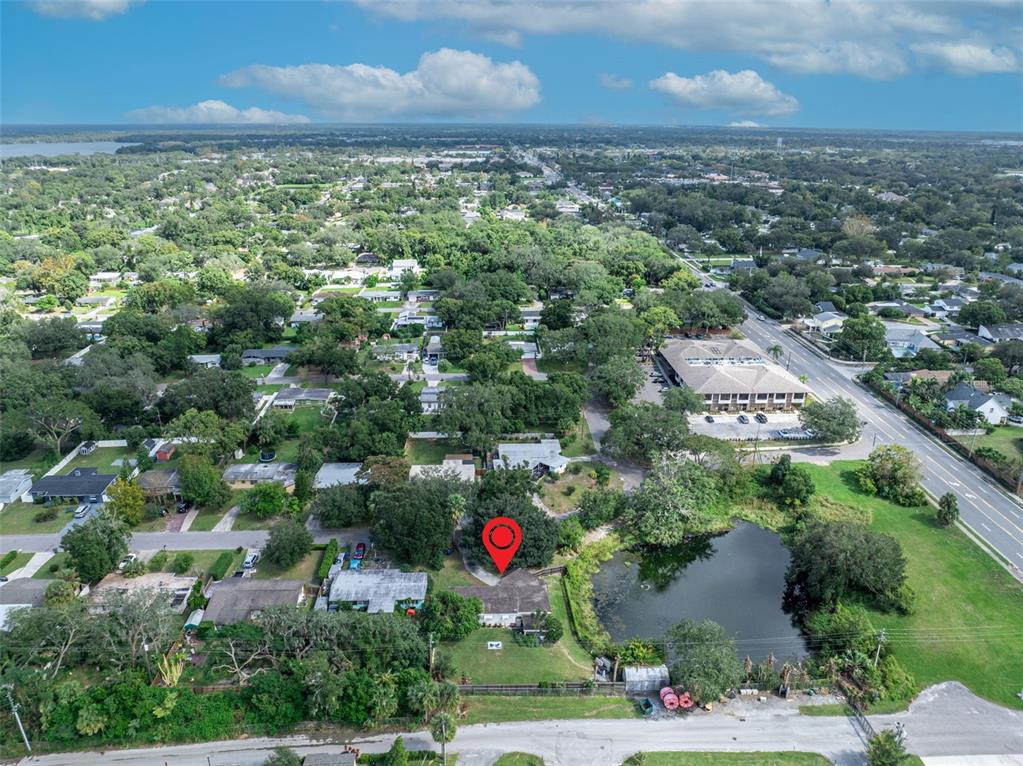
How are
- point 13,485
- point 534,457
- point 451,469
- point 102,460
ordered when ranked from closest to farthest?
point 451,469 → point 13,485 → point 534,457 → point 102,460

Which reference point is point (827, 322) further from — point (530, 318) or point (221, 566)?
point (221, 566)

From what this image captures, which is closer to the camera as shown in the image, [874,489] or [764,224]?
[874,489]

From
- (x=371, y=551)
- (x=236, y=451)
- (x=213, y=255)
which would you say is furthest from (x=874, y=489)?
(x=213, y=255)

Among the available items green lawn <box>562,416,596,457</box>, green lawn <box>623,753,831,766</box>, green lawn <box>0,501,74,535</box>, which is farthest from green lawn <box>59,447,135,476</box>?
green lawn <box>623,753,831,766</box>

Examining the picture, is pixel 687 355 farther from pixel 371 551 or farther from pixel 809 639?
pixel 371 551

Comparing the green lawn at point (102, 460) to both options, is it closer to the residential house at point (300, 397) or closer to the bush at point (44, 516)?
the bush at point (44, 516)

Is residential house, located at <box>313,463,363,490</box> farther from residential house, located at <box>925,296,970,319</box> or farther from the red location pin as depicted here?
residential house, located at <box>925,296,970,319</box>

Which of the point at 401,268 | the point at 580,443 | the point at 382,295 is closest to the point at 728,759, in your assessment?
the point at 580,443
